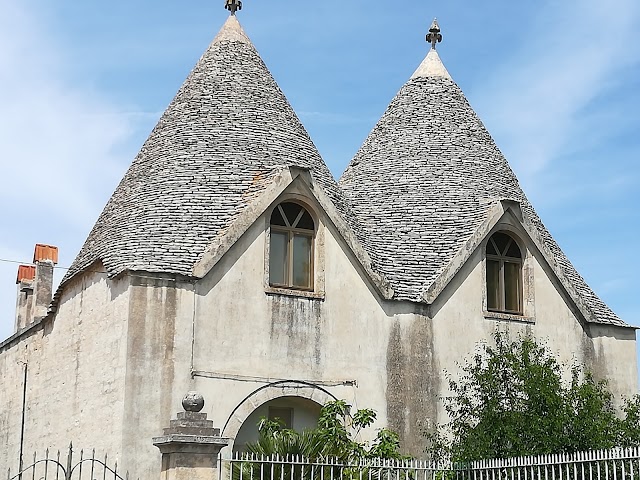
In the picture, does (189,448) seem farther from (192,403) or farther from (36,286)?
(36,286)

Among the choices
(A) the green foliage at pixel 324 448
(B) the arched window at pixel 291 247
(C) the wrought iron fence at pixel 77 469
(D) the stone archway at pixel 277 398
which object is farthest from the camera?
(B) the arched window at pixel 291 247

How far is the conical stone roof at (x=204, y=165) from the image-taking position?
66.1 ft

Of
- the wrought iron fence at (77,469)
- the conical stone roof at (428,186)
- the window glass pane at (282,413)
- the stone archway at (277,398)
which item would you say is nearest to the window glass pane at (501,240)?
the conical stone roof at (428,186)

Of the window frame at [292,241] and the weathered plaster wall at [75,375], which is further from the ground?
the window frame at [292,241]

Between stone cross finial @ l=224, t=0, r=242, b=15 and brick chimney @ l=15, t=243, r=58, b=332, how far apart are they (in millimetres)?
8344

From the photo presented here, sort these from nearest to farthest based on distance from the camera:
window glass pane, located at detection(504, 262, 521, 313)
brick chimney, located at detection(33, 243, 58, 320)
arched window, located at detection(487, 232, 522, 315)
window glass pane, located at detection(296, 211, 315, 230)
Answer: window glass pane, located at detection(296, 211, 315, 230) → arched window, located at detection(487, 232, 522, 315) → window glass pane, located at detection(504, 262, 521, 313) → brick chimney, located at detection(33, 243, 58, 320)

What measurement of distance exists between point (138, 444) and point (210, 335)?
2337 millimetres

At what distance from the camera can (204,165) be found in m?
21.6

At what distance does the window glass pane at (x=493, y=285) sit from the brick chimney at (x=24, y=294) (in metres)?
12.6

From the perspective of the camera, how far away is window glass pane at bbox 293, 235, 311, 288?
21.0 meters

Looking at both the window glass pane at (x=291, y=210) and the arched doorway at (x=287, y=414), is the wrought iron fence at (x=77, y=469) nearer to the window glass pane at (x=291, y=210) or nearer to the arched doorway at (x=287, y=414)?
the arched doorway at (x=287, y=414)

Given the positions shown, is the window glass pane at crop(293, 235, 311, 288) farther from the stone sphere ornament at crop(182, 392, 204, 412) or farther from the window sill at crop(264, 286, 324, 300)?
the stone sphere ornament at crop(182, 392, 204, 412)

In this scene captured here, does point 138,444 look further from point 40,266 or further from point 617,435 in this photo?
point 40,266

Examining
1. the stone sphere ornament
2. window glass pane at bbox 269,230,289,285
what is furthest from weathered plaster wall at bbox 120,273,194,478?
the stone sphere ornament
